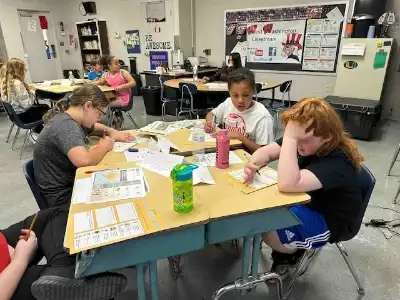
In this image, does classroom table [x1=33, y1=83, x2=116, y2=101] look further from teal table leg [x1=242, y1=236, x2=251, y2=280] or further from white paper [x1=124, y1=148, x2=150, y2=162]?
teal table leg [x1=242, y1=236, x2=251, y2=280]

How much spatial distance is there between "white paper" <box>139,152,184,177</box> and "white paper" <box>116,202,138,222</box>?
0.31 metres

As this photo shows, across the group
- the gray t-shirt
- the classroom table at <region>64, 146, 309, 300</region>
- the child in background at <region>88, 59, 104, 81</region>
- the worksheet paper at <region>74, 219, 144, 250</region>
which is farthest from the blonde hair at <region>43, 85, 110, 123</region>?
the child in background at <region>88, 59, 104, 81</region>

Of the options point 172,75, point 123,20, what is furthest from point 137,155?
point 123,20

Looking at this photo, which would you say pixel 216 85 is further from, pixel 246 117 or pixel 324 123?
pixel 324 123

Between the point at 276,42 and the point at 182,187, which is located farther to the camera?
the point at 276,42

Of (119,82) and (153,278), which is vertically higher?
(119,82)

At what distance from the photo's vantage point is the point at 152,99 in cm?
537

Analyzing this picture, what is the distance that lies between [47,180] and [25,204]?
4.31ft

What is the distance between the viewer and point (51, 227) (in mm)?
1324

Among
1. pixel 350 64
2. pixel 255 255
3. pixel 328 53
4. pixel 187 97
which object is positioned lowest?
pixel 255 255

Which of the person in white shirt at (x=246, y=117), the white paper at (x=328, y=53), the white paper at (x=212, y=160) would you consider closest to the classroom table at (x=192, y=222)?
the white paper at (x=212, y=160)

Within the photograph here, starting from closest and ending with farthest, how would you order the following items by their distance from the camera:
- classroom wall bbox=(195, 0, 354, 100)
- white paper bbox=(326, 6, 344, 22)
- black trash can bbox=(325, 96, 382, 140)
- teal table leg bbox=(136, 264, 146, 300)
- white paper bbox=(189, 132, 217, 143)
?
teal table leg bbox=(136, 264, 146, 300) → white paper bbox=(189, 132, 217, 143) → black trash can bbox=(325, 96, 382, 140) → white paper bbox=(326, 6, 344, 22) → classroom wall bbox=(195, 0, 354, 100)

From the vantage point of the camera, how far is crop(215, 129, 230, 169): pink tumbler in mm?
1428

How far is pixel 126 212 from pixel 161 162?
50 cm
